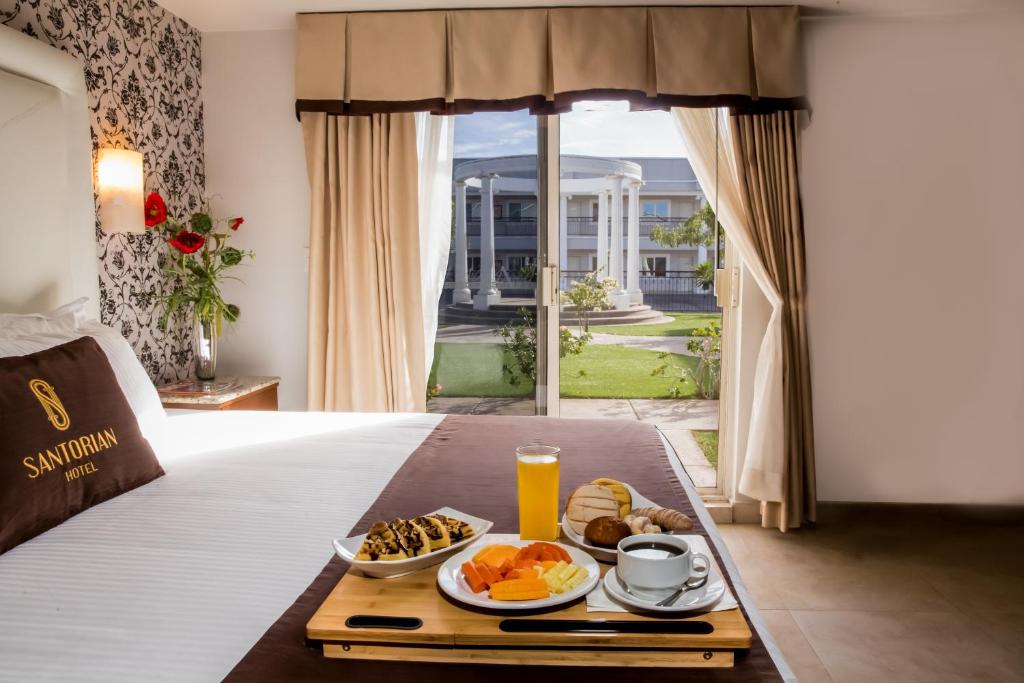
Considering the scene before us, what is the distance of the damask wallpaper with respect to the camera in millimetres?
2670

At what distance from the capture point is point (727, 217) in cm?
337

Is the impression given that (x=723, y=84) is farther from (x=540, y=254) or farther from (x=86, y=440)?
(x=86, y=440)

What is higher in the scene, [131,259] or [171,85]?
[171,85]

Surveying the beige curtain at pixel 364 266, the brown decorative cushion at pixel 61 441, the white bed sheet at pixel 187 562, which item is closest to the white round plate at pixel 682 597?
the white bed sheet at pixel 187 562

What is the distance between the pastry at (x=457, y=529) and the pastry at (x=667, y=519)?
28 centimetres

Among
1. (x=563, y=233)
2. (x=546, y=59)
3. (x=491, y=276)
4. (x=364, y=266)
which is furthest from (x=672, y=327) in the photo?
(x=364, y=266)

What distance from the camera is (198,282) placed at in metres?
3.24

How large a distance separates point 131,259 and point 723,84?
2575 millimetres

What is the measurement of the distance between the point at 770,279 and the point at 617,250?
959 millimetres

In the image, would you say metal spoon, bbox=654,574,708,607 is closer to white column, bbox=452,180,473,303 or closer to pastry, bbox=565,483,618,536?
pastry, bbox=565,483,618,536

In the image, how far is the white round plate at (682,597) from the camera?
0.95 meters

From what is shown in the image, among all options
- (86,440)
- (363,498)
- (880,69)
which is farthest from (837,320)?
(86,440)

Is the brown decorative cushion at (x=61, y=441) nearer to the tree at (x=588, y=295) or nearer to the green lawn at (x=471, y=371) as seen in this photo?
the green lawn at (x=471, y=371)

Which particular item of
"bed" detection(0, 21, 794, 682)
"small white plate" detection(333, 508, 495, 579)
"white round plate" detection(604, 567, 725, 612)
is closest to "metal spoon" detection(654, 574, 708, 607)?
"white round plate" detection(604, 567, 725, 612)
